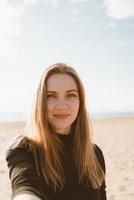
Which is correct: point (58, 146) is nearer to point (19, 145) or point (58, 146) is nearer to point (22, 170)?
point (19, 145)

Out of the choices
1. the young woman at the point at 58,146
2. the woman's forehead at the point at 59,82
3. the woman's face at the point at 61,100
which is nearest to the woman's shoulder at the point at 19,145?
the young woman at the point at 58,146

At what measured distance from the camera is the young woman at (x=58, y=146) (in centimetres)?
205

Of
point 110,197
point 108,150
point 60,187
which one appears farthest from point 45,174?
point 108,150

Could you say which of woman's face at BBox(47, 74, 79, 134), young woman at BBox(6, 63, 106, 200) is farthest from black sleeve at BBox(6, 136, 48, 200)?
woman's face at BBox(47, 74, 79, 134)

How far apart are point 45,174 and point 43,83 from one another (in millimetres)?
485

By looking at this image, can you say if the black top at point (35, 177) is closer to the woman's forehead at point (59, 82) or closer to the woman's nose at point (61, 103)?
the woman's nose at point (61, 103)

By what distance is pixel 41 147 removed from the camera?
2.14 m

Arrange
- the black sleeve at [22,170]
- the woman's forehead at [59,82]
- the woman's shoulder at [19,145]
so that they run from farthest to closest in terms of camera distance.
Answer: the woman's forehead at [59,82]
the woman's shoulder at [19,145]
the black sleeve at [22,170]

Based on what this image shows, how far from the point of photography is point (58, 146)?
7.30 ft

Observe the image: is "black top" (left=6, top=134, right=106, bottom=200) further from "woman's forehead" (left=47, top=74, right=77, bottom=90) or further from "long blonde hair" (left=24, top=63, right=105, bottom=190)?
"woman's forehead" (left=47, top=74, right=77, bottom=90)

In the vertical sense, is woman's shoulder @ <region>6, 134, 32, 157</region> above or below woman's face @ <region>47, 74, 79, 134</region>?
below

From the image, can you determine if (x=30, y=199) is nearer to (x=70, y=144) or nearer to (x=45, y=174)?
(x=45, y=174)

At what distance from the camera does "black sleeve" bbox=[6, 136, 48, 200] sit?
66.9 inches

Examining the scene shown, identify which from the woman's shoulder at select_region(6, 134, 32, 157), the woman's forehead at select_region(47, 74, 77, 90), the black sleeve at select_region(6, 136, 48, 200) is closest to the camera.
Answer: the black sleeve at select_region(6, 136, 48, 200)
